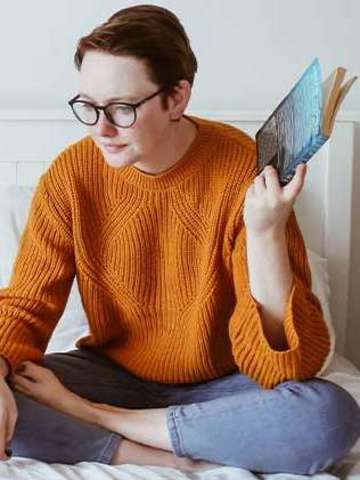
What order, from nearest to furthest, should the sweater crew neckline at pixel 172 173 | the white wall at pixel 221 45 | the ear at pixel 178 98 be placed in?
the ear at pixel 178 98 < the sweater crew neckline at pixel 172 173 < the white wall at pixel 221 45

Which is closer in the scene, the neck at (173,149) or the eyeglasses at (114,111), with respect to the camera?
the eyeglasses at (114,111)

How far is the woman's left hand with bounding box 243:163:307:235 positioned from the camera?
1.07 m

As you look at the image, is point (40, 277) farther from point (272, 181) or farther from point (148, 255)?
point (272, 181)

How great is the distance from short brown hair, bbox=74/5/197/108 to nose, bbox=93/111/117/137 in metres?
0.08

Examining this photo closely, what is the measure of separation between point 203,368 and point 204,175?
0.30m

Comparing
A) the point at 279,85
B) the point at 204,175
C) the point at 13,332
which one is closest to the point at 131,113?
the point at 204,175

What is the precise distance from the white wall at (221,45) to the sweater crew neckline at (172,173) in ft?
2.07

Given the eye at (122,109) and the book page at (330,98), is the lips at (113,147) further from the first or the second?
the book page at (330,98)

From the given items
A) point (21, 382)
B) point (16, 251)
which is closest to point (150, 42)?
point (21, 382)

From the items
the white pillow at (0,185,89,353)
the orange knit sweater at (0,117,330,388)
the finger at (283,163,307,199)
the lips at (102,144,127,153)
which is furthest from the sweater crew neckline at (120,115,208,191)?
the white pillow at (0,185,89,353)

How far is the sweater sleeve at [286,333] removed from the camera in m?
1.14

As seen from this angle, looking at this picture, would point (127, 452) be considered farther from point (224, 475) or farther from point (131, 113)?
point (131, 113)

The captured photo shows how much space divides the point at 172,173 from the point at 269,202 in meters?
0.23

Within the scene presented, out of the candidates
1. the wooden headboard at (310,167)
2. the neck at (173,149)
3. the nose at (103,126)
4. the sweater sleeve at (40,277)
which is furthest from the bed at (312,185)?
the nose at (103,126)
